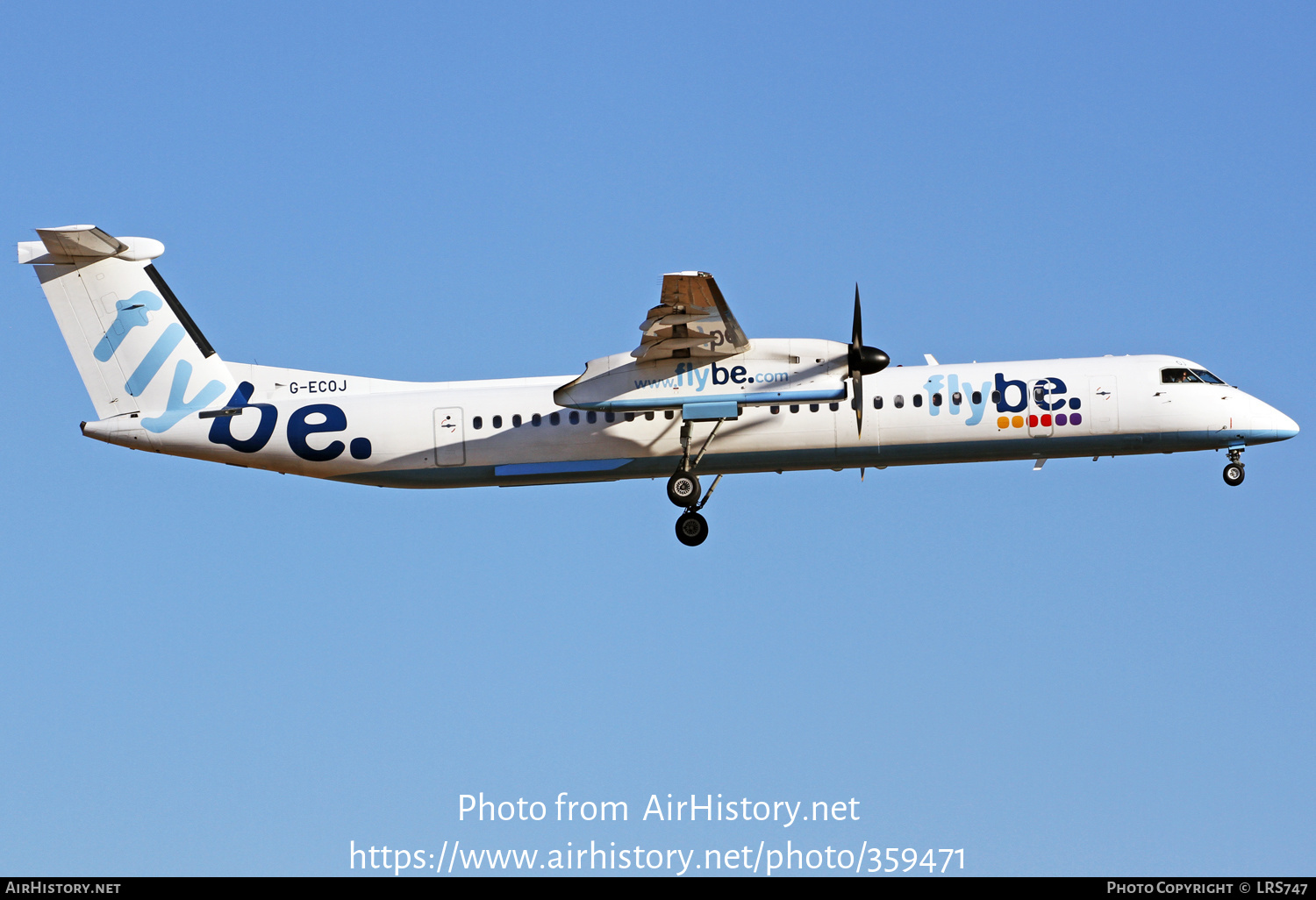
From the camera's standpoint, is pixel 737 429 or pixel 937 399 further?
pixel 737 429

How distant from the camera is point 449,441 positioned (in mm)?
23297

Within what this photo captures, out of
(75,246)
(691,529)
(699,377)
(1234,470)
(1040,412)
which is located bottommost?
(691,529)

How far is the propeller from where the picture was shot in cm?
2155

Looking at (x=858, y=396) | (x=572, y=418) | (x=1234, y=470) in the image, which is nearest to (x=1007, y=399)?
(x=858, y=396)

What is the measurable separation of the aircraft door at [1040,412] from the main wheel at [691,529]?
556cm

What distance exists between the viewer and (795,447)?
23.2m

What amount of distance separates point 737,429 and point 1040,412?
495cm

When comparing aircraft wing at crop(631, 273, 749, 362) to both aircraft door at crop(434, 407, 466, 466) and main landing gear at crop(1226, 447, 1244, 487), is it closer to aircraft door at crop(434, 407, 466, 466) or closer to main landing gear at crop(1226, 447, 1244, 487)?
aircraft door at crop(434, 407, 466, 466)

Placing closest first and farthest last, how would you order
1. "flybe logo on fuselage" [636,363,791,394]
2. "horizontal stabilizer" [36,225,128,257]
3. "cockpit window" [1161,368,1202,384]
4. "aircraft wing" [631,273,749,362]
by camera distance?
"aircraft wing" [631,273,749,362] → "flybe logo on fuselage" [636,363,791,394] → "horizontal stabilizer" [36,225,128,257] → "cockpit window" [1161,368,1202,384]

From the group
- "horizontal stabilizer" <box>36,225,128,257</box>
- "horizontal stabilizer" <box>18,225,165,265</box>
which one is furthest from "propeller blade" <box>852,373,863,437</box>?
"horizontal stabilizer" <box>36,225,128,257</box>

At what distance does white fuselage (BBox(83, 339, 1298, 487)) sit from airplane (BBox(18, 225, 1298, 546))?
0.03 m

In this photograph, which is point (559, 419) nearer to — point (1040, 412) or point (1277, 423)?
point (1040, 412)
